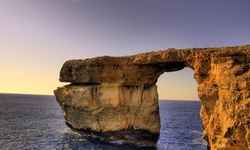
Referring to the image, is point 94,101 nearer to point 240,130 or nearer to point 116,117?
point 116,117

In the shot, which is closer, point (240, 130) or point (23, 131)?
point (240, 130)

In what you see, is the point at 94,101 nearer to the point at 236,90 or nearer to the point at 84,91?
the point at 84,91

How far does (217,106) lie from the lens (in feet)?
60.0

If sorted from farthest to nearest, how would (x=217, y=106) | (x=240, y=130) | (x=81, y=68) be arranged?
(x=81, y=68)
(x=217, y=106)
(x=240, y=130)

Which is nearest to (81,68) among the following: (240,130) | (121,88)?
(121,88)

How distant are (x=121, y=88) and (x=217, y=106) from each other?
14.4 m

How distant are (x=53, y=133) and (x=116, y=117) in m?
11.0

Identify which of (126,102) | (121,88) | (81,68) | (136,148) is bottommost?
(136,148)

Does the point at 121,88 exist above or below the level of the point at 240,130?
above

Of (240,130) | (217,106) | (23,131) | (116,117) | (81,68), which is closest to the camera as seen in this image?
(240,130)

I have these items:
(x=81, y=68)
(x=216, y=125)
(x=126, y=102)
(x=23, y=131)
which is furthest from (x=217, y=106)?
(x=23, y=131)

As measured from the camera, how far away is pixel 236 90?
52.3ft

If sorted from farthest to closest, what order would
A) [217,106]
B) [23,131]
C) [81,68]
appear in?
[23,131]
[81,68]
[217,106]

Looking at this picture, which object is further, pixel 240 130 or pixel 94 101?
pixel 94 101
